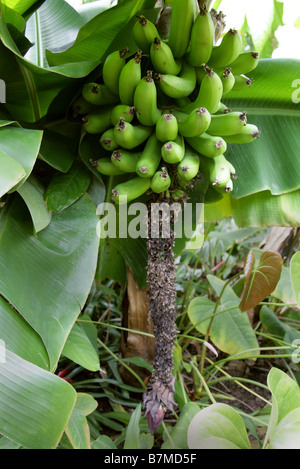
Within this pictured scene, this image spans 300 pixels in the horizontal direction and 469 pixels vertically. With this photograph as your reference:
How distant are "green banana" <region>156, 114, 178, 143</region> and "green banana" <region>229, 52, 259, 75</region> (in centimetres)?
15

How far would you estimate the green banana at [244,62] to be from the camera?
1.62 feet

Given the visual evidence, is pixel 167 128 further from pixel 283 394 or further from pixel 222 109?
pixel 283 394

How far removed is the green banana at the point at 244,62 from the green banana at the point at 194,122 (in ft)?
0.39

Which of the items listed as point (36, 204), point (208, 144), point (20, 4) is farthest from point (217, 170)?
point (20, 4)

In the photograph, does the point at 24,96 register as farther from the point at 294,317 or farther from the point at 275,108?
the point at 294,317

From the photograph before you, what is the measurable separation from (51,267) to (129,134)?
210 mm

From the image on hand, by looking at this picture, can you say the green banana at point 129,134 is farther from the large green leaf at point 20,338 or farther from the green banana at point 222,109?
the large green leaf at point 20,338

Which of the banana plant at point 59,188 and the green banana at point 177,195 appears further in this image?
the green banana at point 177,195

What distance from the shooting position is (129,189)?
0.48 metres

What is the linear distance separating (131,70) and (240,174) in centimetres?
29

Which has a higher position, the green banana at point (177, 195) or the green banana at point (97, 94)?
the green banana at point (97, 94)

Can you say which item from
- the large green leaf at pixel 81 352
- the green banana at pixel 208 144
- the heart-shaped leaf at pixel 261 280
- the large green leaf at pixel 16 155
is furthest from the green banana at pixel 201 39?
the large green leaf at pixel 81 352

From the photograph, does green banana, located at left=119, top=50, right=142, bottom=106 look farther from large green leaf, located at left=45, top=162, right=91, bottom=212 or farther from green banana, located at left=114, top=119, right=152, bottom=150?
large green leaf, located at left=45, top=162, right=91, bottom=212

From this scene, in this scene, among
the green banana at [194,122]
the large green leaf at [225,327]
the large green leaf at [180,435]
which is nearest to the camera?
the green banana at [194,122]
